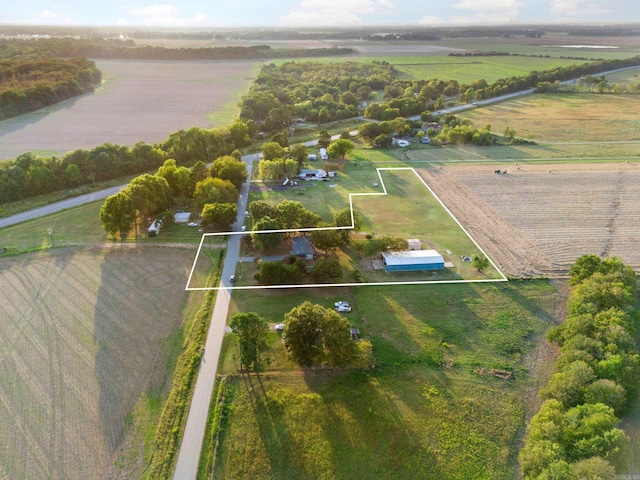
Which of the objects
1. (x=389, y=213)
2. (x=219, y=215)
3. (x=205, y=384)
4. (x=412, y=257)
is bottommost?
(x=205, y=384)

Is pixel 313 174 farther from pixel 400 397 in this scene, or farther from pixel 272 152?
pixel 400 397

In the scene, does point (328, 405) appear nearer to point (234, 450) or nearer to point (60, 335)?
point (234, 450)

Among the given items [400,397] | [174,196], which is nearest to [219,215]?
[174,196]

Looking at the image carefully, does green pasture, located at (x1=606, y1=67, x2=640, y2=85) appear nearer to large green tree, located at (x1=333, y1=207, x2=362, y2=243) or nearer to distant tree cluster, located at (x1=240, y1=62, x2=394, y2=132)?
distant tree cluster, located at (x1=240, y1=62, x2=394, y2=132)

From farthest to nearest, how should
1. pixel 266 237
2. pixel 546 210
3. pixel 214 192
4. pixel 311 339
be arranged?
1. pixel 546 210
2. pixel 214 192
3. pixel 266 237
4. pixel 311 339

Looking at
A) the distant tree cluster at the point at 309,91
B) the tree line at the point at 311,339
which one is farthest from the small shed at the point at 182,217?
the distant tree cluster at the point at 309,91

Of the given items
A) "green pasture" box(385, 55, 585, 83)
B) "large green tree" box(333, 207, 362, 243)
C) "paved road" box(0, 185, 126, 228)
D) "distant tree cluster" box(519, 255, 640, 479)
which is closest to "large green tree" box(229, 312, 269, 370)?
"large green tree" box(333, 207, 362, 243)
